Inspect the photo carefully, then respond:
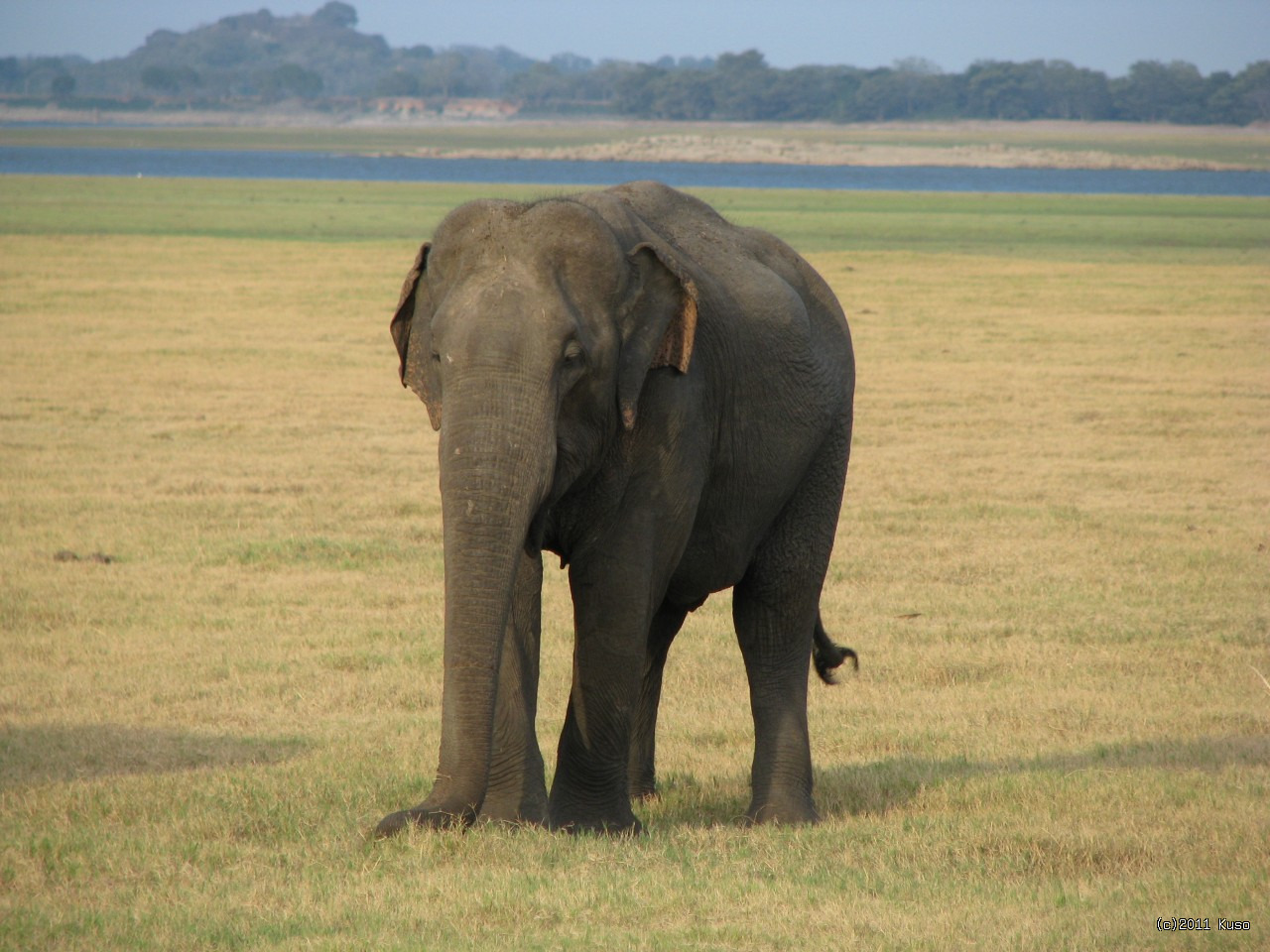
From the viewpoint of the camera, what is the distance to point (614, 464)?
638 cm

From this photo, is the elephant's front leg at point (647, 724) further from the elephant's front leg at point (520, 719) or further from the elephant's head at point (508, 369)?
the elephant's head at point (508, 369)

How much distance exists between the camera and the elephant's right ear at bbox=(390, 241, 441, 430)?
6.17 m

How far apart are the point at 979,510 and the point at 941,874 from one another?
8.54 meters

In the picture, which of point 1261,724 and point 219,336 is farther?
point 219,336

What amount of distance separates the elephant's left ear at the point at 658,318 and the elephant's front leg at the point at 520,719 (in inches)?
33.4

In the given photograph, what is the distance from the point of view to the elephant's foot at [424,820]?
5721 millimetres

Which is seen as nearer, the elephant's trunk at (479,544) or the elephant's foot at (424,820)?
the elephant's trunk at (479,544)

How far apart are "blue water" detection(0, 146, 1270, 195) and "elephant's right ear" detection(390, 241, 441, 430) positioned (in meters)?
92.8

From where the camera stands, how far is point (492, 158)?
16175 cm

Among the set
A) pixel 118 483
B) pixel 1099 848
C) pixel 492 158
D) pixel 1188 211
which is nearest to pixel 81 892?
pixel 1099 848

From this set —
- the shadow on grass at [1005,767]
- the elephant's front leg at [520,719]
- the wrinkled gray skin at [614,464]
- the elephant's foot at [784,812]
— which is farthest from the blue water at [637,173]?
the elephant's front leg at [520,719]

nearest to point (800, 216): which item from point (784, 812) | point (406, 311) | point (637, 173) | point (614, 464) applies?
point (784, 812)

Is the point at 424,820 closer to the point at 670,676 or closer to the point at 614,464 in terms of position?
the point at 614,464

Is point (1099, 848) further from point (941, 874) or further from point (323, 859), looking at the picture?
point (323, 859)
